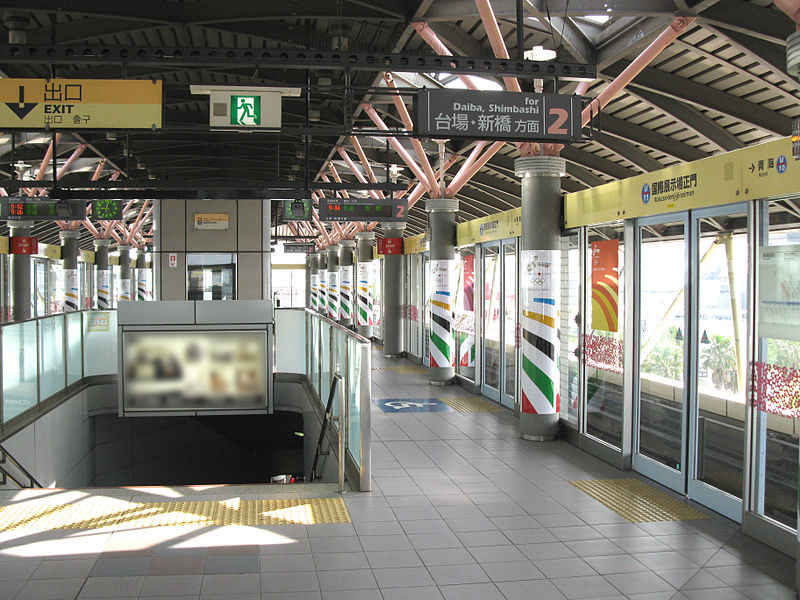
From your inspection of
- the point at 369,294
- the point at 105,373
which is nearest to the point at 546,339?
the point at 105,373

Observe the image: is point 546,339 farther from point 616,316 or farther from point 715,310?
point 715,310

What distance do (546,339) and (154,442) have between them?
9.75 m

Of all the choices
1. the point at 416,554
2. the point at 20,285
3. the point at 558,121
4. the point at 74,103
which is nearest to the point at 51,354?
the point at 74,103

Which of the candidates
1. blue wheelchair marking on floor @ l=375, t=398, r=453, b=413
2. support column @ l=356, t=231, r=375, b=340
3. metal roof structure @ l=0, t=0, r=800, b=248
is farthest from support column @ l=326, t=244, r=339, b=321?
blue wheelchair marking on floor @ l=375, t=398, r=453, b=413

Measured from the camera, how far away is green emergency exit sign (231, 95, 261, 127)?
7594mm

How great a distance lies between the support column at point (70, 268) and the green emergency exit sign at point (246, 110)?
23821 mm

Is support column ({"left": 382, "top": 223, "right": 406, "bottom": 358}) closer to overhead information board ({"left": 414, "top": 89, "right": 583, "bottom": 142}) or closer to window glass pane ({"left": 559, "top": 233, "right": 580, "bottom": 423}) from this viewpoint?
window glass pane ({"left": 559, "top": 233, "right": 580, "bottom": 423})

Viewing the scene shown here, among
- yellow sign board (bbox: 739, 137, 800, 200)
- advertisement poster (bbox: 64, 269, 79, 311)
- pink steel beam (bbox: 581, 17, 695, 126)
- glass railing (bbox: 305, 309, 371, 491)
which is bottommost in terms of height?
glass railing (bbox: 305, 309, 371, 491)

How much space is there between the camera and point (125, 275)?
136ft

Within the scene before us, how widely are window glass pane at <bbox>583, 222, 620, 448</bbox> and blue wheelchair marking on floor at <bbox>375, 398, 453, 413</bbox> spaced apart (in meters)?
3.25

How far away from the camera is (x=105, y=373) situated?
1323 centimetres

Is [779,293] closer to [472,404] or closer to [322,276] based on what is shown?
[472,404]

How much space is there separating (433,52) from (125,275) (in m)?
34.1

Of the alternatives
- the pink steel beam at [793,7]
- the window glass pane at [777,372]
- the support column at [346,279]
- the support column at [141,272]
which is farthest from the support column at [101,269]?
the pink steel beam at [793,7]
